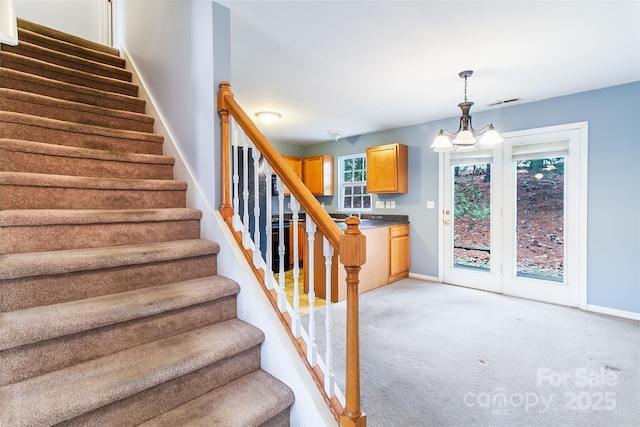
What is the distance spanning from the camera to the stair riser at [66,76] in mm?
2174

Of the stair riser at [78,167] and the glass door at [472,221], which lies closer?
the stair riser at [78,167]

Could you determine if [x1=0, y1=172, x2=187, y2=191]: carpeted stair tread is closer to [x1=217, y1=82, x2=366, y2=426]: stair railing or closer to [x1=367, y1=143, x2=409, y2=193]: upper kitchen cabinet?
[x1=217, y1=82, x2=366, y2=426]: stair railing

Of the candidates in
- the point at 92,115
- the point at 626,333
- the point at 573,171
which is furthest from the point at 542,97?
the point at 92,115

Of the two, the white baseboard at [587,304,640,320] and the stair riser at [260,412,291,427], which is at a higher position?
the stair riser at [260,412,291,427]

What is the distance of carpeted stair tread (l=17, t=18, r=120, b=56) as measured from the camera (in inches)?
105

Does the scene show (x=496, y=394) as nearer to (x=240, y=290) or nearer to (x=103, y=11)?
(x=240, y=290)

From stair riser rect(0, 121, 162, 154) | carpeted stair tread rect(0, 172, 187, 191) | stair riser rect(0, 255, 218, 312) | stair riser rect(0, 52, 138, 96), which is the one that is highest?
stair riser rect(0, 52, 138, 96)

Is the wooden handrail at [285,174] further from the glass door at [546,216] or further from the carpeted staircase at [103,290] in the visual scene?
the glass door at [546,216]

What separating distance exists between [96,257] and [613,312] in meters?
4.51

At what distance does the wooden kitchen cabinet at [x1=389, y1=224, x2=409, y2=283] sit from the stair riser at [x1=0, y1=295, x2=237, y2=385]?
316 centimetres

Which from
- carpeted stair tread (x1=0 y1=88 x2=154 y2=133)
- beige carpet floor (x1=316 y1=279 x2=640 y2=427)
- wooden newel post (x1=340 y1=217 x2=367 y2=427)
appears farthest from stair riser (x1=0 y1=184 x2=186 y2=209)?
beige carpet floor (x1=316 y1=279 x2=640 y2=427)

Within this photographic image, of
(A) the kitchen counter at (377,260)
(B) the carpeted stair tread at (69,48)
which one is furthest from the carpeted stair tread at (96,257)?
(B) the carpeted stair tread at (69,48)

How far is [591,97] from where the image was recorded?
330cm

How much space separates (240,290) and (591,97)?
13.3ft
